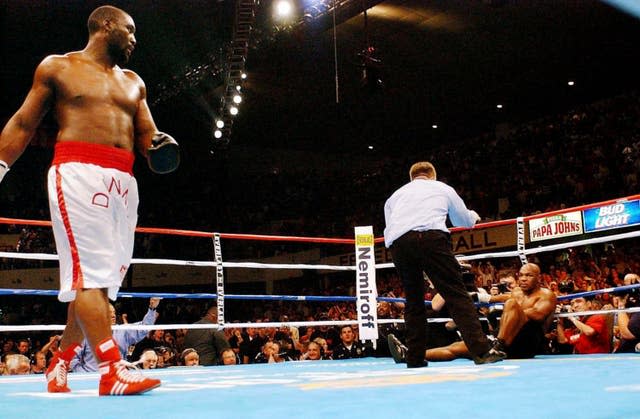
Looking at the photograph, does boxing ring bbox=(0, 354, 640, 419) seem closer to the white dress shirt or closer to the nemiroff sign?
the white dress shirt

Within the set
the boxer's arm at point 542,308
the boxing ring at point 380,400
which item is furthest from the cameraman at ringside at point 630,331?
the boxing ring at point 380,400

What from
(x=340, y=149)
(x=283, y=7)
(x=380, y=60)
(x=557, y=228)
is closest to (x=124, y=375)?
(x=557, y=228)

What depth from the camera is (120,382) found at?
5.50 ft

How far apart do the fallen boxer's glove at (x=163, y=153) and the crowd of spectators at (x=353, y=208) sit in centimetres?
324

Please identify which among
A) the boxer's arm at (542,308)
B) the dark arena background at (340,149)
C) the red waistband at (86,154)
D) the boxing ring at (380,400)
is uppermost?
the dark arena background at (340,149)

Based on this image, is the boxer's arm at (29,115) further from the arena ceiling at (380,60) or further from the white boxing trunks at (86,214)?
the arena ceiling at (380,60)

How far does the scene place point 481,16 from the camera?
896cm

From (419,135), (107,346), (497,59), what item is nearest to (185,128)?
(419,135)

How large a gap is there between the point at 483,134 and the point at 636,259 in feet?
25.9

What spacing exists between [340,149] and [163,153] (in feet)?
46.9

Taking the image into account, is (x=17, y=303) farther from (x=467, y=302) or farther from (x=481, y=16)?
(x=467, y=302)

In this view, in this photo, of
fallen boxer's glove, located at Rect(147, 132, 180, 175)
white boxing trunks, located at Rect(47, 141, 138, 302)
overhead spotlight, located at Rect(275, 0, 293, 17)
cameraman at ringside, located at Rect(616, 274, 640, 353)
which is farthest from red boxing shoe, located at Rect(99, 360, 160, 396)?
overhead spotlight, located at Rect(275, 0, 293, 17)

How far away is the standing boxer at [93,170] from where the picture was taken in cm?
174

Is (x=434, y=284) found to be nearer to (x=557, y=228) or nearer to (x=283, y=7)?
(x=557, y=228)
